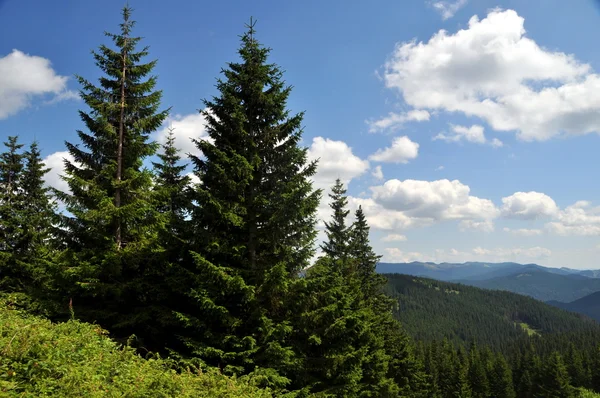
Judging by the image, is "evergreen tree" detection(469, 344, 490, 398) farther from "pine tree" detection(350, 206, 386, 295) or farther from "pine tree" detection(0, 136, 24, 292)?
"pine tree" detection(0, 136, 24, 292)

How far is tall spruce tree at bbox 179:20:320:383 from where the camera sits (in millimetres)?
11484

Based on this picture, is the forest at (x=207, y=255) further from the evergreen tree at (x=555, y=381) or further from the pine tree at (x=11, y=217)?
the evergreen tree at (x=555, y=381)

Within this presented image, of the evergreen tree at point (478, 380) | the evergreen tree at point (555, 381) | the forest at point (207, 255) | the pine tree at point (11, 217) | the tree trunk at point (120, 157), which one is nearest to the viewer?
the forest at point (207, 255)

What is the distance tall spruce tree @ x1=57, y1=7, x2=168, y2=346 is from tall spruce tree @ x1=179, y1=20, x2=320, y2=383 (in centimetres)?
321

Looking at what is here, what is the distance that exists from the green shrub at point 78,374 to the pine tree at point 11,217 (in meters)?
17.5

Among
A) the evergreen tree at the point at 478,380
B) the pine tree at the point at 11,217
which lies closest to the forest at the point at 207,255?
the pine tree at the point at 11,217

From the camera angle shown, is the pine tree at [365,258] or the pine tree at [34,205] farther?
the pine tree at [365,258]

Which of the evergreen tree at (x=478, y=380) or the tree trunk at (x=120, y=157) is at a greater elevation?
the tree trunk at (x=120, y=157)

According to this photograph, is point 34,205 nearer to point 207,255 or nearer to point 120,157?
point 120,157

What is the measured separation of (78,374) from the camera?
6.21 m

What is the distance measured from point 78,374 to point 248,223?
753cm

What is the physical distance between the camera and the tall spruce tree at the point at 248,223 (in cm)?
1148

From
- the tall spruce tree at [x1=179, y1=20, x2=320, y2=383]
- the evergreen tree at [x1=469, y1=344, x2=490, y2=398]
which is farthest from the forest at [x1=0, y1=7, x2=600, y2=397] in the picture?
the evergreen tree at [x1=469, y1=344, x2=490, y2=398]

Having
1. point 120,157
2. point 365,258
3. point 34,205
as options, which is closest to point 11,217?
point 34,205
